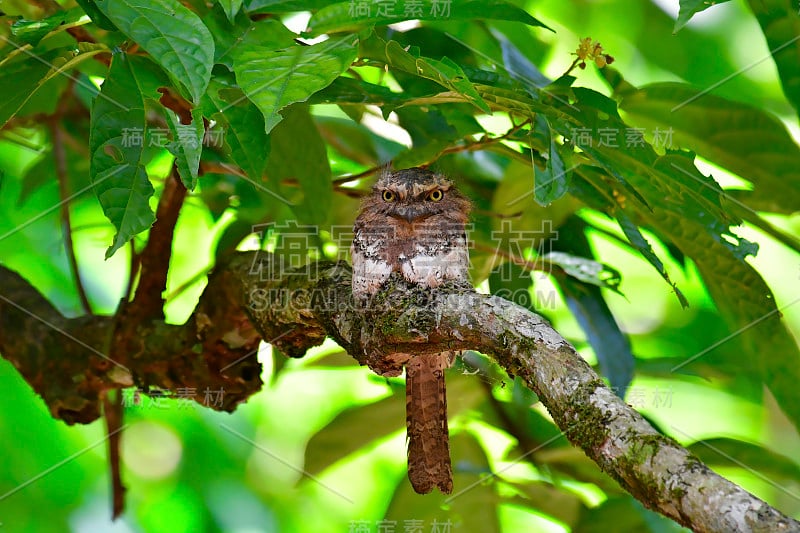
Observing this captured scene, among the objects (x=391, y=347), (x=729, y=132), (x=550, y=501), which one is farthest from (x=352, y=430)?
(x=729, y=132)

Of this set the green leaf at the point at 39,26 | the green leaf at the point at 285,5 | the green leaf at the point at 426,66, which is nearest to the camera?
the green leaf at the point at 426,66

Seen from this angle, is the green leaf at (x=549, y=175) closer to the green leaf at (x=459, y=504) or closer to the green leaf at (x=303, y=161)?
the green leaf at (x=303, y=161)

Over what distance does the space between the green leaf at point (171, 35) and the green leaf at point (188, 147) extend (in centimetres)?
6

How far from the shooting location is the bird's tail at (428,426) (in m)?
2.18

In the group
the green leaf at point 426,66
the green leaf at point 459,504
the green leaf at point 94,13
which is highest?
the green leaf at point 94,13

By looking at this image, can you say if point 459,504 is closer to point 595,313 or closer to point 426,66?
point 595,313

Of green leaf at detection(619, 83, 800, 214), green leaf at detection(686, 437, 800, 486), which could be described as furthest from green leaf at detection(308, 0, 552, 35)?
green leaf at detection(686, 437, 800, 486)

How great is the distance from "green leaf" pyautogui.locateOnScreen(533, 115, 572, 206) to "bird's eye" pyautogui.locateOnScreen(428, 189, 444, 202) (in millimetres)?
906

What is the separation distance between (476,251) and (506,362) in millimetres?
1262

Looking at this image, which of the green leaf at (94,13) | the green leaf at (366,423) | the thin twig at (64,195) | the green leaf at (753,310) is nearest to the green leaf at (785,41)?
the green leaf at (753,310)

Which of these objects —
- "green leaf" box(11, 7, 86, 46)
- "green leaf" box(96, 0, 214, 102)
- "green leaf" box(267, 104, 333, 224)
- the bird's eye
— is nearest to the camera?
"green leaf" box(96, 0, 214, 102)

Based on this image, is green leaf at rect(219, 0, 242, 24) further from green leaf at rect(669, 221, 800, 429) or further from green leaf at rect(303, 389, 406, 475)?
green leaf at rect(303, 389, 406, 475)

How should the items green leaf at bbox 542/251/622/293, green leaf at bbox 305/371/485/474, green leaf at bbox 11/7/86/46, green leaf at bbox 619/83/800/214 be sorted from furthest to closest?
1. green leaf at bbox 305/371/485/474
2. green leaf at bbox 542/251/622/293
3. green leaf at bbox 619/83/800/214
4. green leaf at bbox 11/7/86/46

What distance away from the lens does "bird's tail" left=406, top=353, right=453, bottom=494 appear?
2.18 meters
